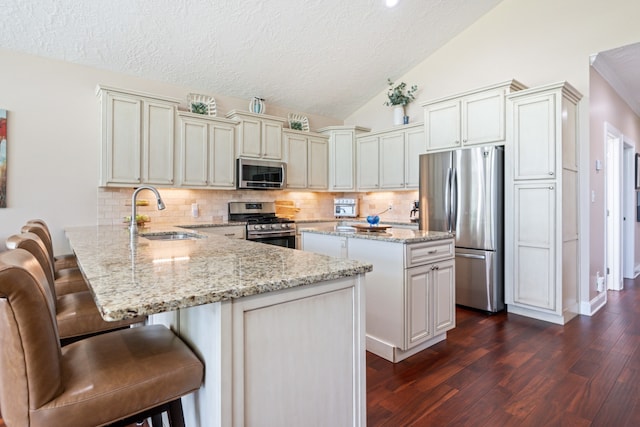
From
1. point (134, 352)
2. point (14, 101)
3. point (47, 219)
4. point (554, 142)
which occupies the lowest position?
point (134, 352)

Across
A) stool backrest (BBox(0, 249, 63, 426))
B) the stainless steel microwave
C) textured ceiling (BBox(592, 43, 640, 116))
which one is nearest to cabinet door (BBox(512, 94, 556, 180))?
textured ceiling (BBox(592, 43, 640, 116))

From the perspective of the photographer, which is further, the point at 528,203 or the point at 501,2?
the point at 501,2

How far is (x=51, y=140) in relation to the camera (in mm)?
3572

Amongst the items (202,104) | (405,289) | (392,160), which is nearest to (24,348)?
(405,289)

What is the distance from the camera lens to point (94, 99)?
3.80 m

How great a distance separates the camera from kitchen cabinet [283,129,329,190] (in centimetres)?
513

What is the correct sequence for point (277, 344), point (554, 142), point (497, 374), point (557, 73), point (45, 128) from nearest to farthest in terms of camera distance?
point (277, 344), point (497, 374), point (554, 142), point (45, 128), point (557, 73)

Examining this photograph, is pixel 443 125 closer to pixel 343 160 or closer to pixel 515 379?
pixel 343 160

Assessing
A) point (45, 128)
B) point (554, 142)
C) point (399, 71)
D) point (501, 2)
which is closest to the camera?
point (554, 142)

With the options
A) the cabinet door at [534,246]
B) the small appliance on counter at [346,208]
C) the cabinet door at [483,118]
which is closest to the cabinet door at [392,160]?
the small appliance on counter at [346,208]

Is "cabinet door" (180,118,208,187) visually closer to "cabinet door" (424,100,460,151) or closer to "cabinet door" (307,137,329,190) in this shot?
"cabinet door" (307,137,329,190)

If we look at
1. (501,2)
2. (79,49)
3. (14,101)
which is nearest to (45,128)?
(14,101)

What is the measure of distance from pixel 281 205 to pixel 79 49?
2.96 meters

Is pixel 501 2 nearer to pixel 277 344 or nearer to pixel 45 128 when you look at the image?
pixel 277 344
